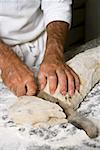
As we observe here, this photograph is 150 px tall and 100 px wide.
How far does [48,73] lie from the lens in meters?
0.91

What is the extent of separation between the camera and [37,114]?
2.47 feet

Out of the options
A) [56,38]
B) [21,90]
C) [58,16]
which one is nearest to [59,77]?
[21,90]

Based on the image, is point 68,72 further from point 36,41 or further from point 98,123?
point 36,41

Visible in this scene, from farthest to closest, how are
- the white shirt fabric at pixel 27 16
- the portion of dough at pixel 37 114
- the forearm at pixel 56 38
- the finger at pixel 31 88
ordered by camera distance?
the white shirt fabric at pixel 27 16 < the forearm at pixel 56 38 < the finger at pixel 31 88 < the portion of dough at pixel 37 114

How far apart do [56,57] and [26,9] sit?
0.28 meters

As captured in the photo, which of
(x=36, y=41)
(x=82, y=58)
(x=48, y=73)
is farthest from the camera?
(x=36, y=41)

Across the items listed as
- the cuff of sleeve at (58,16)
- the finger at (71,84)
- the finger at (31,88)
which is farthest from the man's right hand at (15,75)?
the cuff of sleeve at (58,16)

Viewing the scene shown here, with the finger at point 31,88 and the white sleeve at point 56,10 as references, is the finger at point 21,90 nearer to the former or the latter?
the finger at point 31,88

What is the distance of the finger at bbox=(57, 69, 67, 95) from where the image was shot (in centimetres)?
88

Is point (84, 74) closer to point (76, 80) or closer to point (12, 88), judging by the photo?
point (76, 80)

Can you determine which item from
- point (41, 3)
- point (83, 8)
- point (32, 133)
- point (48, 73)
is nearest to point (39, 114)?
point (32, 133)

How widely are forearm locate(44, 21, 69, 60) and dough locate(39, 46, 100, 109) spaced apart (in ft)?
0.20

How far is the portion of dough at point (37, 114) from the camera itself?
0.75m

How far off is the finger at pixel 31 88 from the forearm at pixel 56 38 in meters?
0.16
